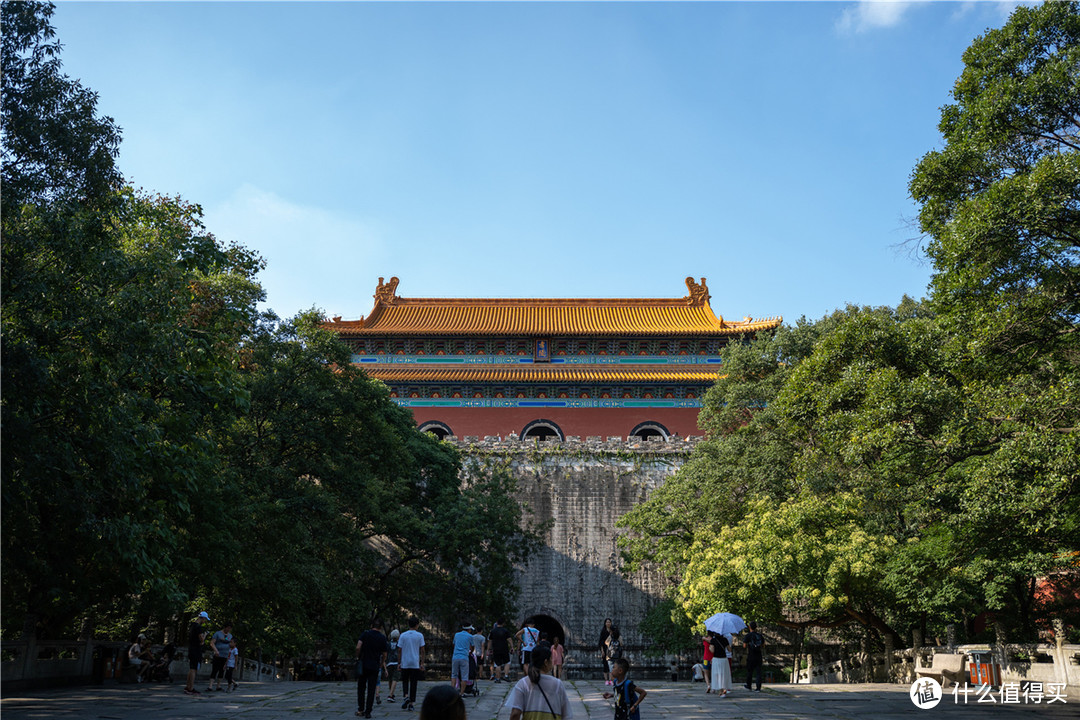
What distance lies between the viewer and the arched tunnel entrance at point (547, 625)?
23092 millimetres

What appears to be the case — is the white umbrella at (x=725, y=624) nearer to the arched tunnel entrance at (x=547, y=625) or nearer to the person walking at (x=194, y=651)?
the person walking at (x=194, y=651)

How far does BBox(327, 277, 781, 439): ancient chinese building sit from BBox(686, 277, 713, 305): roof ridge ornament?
1134 millimetres

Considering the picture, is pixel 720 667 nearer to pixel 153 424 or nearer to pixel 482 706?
pixel 482 706

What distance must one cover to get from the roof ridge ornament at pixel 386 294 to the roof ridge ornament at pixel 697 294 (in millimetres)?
10848

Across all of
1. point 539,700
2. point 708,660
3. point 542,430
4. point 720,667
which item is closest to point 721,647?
point 720,667

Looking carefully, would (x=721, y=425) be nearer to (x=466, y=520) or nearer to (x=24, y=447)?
(x=466, y=520)

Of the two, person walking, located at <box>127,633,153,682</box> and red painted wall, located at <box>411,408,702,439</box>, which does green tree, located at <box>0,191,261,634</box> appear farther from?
red painted wall, located at <box>411,408,702,439</box>

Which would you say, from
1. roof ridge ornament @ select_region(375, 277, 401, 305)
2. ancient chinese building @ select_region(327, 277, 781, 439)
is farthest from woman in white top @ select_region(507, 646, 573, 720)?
roof ridge ornament @ select_region(375, 277, 401, 305)

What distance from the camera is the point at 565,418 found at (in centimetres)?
2791

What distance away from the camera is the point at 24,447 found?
7410 mm

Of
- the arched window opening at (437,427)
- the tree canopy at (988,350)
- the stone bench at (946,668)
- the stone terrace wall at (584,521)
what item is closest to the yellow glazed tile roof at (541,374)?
the arched window opening at (437,427)

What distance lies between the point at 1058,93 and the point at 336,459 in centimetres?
1173

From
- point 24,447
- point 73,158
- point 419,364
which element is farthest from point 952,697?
point 419,364

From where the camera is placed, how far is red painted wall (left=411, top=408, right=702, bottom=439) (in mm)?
27688
